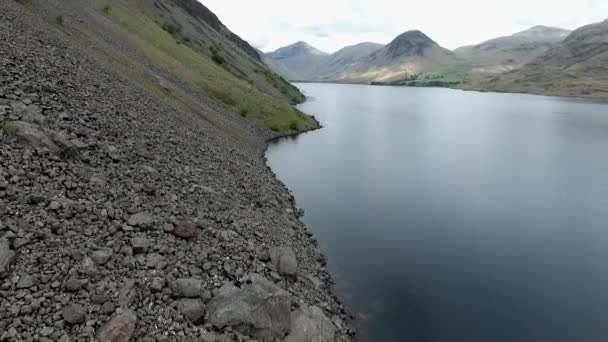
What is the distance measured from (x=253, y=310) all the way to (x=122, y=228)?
710 cm

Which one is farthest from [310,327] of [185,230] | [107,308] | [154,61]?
[154,61]

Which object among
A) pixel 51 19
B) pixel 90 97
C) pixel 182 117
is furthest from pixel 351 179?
pixel 51 19

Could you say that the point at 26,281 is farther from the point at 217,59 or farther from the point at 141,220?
the point at 217,59

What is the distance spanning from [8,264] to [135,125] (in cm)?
1963

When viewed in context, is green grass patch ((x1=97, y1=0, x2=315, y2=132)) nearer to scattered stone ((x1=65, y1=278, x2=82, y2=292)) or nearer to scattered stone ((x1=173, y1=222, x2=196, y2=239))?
scattered stone ((x1=173, y1=222, x2=196, y2=239))

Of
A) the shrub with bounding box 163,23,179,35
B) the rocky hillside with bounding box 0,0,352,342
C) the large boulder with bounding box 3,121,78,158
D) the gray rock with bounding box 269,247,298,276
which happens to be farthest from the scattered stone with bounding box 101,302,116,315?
the shrub with bounding box 163,23,179,35

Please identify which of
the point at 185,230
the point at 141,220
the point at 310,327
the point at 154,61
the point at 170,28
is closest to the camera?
the point at 310,327

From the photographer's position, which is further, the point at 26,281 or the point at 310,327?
the point at 310,327

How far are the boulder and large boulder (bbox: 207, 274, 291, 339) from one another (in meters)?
3.19

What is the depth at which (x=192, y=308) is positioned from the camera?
15.7 metres

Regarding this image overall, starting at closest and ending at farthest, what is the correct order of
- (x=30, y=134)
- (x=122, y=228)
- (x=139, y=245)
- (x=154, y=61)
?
(x=139, y=245), (x=122, y=228), (x=30, y=134), (x=154, y=61)

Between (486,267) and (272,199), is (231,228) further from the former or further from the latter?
(486,267)

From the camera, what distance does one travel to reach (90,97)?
29.5m

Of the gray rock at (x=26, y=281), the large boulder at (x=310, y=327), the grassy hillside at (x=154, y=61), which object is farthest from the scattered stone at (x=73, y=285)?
the grassy hillside at (x=154, y=61)
